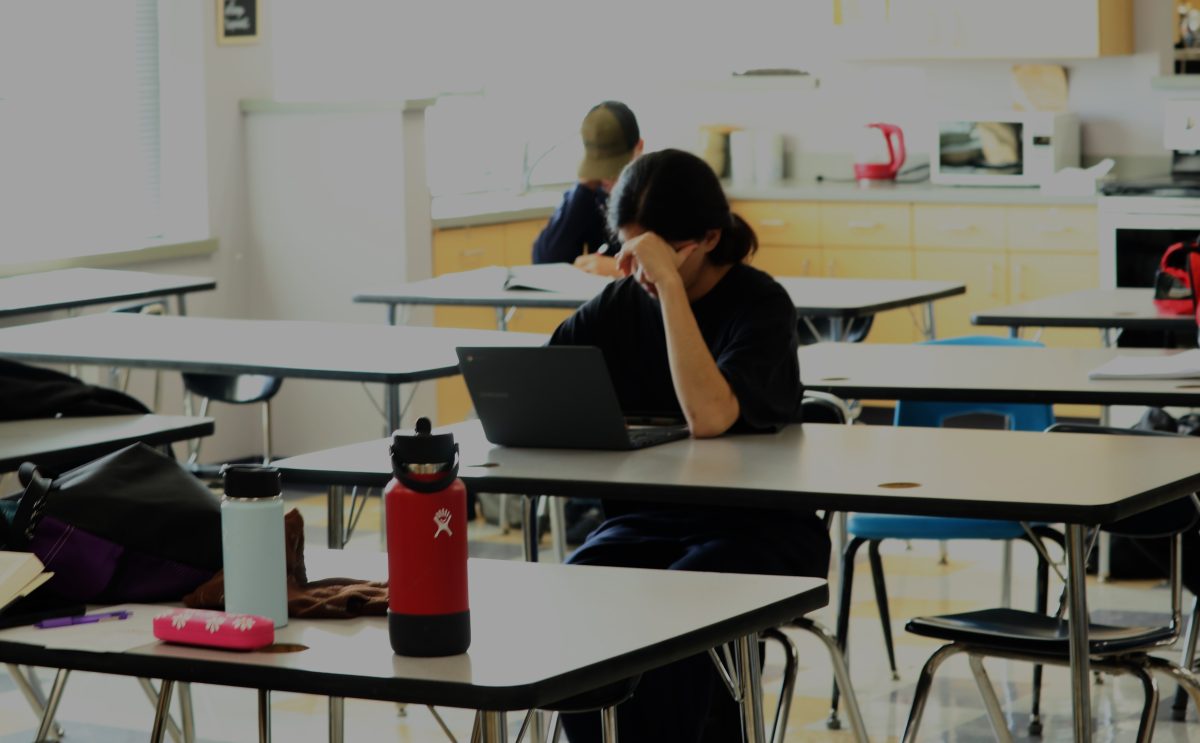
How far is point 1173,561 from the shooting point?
11.4 feet

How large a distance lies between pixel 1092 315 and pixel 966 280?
9.34 ft

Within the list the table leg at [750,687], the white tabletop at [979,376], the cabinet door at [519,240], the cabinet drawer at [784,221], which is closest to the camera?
the table leg at [750,687]

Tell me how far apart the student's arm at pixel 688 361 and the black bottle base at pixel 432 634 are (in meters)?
1.31

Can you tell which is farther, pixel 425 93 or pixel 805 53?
pixel 805 53

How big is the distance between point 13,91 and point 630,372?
3.57 meters

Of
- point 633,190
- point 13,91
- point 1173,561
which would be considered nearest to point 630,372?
point 633,190

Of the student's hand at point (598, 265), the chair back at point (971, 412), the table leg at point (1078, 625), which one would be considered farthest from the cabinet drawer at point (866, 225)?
the table leg at point (1078, 625)

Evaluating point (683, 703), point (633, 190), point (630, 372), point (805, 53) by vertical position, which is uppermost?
point (805, 53)

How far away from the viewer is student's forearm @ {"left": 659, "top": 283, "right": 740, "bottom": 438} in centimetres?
309

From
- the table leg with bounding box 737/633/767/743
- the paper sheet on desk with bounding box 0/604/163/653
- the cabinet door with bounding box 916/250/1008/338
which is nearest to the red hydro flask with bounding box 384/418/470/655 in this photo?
the paper sheet on desk with bounding box 0/604/163/653

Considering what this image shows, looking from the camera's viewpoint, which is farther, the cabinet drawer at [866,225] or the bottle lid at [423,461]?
the cabinet drawer at [866,225]

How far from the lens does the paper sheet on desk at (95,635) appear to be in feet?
6.26

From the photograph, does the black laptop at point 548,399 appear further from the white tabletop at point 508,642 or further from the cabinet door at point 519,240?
the cabinet door at point 519,240

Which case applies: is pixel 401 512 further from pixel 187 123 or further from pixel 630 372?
pixel 187 123
